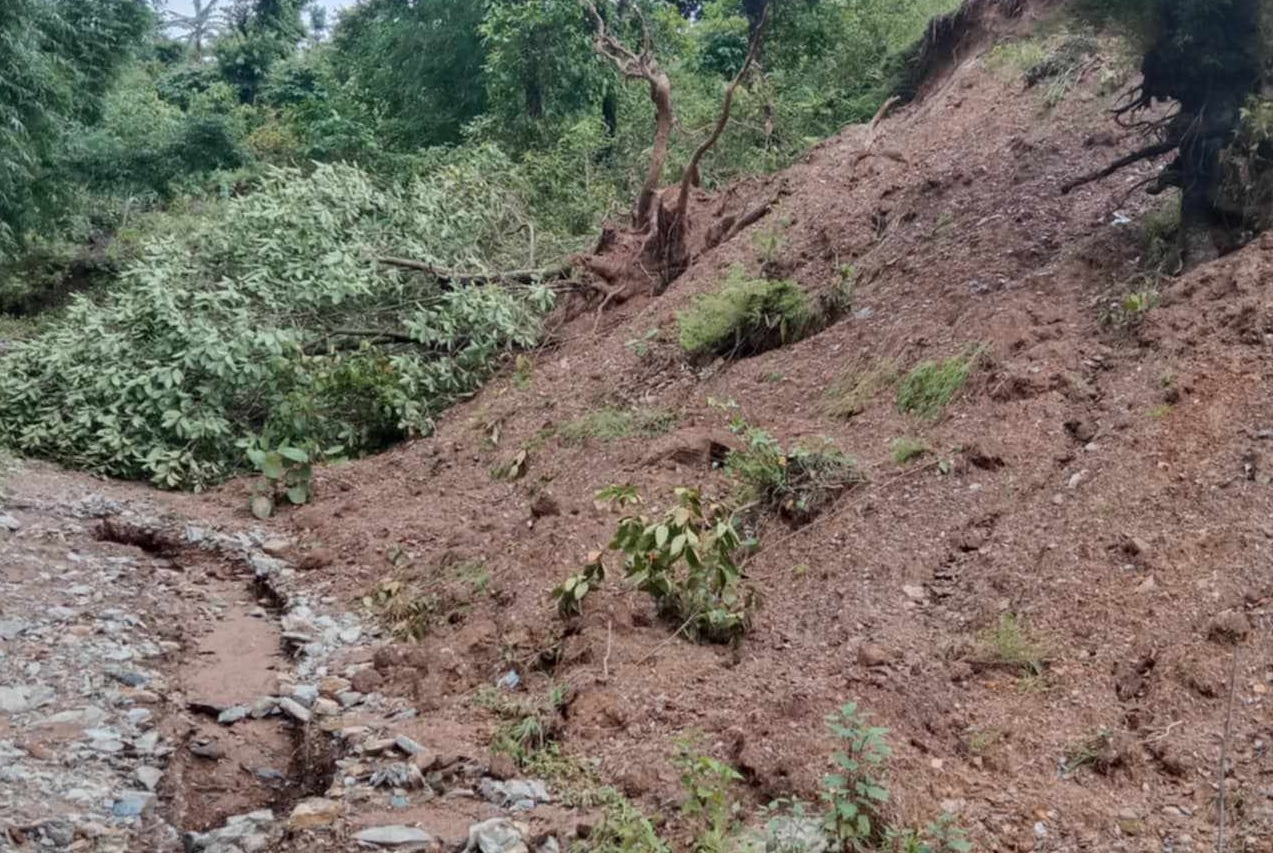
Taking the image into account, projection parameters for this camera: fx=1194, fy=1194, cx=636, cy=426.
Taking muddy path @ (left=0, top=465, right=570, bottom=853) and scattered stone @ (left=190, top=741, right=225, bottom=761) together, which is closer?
muddy path @ (left=0, top=465, right=570, bottom=853)

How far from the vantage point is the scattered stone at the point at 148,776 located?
420 cm

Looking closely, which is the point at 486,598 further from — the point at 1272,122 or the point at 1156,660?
the point at 1272,122

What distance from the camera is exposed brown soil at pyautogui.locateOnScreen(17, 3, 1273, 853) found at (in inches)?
139

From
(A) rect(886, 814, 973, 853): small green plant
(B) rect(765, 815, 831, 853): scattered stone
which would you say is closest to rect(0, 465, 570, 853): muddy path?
(B) rect(765, 815, 831, 853): scattered stone

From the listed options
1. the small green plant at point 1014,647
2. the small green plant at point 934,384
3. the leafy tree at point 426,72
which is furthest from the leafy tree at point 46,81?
the small green plant at point 1014,647

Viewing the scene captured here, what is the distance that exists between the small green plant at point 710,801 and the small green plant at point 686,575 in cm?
94

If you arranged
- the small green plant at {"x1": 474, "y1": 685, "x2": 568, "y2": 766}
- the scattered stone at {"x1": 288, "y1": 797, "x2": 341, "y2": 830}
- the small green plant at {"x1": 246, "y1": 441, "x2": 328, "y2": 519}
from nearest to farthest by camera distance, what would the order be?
the scattered stone at {"x1": 288, "y1": 797, "x2": 341, "y2": 830}
the small green plant at {"x1": 474, "y1": 685, "x2": 568, "y2": 766}
the small green plant at {"x1": 246, "y1": 441, "x2": 328, "y2": 519}

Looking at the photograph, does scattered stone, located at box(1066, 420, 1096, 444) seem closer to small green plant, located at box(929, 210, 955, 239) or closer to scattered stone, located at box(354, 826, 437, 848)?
small green plant, located at box(929, 210, 955, 239)

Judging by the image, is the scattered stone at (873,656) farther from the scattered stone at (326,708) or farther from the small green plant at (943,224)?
the small green plant at (943,224)

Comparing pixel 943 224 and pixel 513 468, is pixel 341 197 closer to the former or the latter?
pixel 513 468

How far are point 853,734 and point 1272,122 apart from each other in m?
3.52

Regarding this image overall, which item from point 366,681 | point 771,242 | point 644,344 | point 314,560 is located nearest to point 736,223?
point 771,242

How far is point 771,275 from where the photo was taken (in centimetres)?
786

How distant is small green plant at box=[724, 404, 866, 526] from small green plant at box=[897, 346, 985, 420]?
47 cm
